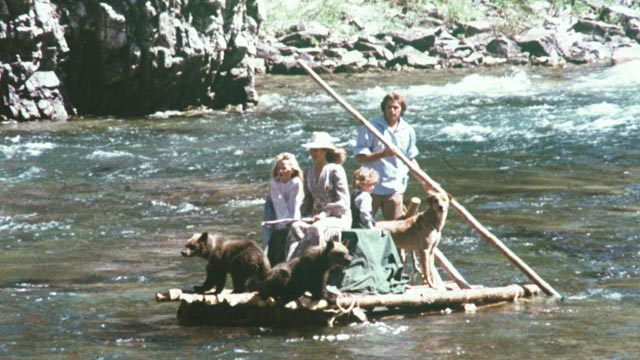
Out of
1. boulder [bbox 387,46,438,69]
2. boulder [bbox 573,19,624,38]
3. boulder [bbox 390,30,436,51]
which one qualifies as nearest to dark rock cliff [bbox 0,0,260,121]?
boulder [bbox 387,46,438,69]

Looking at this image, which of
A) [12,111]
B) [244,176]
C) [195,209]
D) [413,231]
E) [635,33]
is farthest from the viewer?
[635,33]

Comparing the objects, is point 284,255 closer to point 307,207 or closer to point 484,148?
point 307,207

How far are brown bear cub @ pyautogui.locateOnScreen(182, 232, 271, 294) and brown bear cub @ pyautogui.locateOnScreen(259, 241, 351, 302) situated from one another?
0.16 m

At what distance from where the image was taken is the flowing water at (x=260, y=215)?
930 cm

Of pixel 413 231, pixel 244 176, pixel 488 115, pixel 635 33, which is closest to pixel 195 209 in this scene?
pixel 244 176

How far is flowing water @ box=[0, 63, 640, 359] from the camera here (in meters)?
9.30

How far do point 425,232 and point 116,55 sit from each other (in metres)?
17.6

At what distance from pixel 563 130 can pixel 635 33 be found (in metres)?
22.5

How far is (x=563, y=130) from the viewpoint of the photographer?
23828 mm

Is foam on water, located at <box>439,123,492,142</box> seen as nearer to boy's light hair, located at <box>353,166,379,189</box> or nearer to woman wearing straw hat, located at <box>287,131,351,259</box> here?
Answer: boy's light hair, located at <box>353,166,379,189</box>

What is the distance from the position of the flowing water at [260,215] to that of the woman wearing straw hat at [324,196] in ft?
2.60

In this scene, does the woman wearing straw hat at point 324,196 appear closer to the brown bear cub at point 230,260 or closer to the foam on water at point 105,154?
the brown bear cub at point 230,260

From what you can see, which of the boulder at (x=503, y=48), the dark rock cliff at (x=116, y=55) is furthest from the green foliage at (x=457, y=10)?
the dark rock cliff at (x=116, y=55)

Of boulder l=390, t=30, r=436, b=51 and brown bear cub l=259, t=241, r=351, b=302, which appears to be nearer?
brown bear cub l=259, t=241, r=351, b=302
